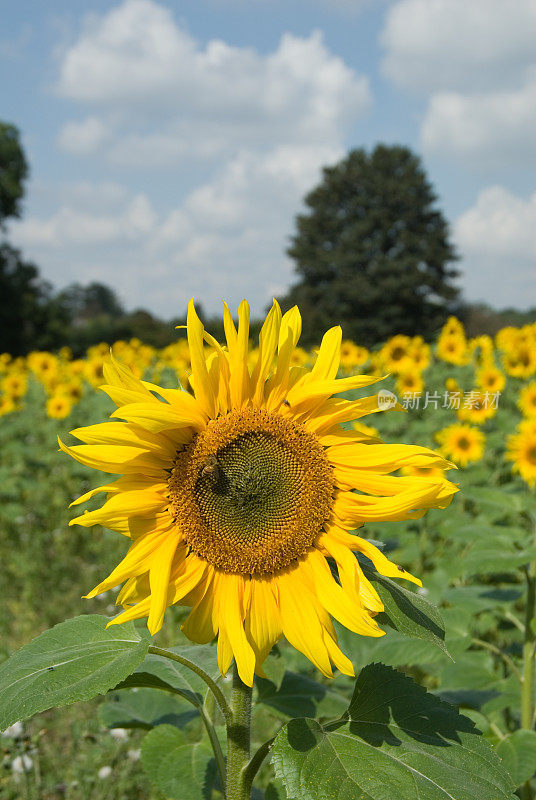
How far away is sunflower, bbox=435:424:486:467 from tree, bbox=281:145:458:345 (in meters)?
32.9

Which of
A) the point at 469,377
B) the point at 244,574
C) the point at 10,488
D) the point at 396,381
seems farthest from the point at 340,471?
the point at 469,377

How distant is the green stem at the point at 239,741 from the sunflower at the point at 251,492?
0.12 metres

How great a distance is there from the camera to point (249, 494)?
1.42 meters

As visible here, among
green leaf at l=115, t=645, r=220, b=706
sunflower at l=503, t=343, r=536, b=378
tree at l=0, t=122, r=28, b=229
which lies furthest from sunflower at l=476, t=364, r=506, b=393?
tree at l=0, t=122, r=28, b=229

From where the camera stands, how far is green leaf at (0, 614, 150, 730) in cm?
117

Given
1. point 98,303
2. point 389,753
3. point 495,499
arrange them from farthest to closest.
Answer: point 98,303 < point 495,499 < point 389,753

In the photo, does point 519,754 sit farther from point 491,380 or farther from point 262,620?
point 491,380

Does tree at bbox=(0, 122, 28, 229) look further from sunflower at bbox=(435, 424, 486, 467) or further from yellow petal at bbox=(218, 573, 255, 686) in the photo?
yellow petal at bbox=(218, 573, 255, 686)

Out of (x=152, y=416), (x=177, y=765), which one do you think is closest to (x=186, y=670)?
(x=177, y=765)

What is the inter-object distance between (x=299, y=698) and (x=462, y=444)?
15.6ft

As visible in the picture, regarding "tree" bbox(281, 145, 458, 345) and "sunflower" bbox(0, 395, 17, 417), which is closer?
"sunflower" bbox(0, 395, 17, 417)

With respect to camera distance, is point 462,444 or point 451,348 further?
point 451,348

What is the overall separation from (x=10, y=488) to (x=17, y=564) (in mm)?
1383

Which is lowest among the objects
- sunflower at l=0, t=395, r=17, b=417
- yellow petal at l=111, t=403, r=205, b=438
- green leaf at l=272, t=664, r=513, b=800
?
sunflower at l=0, t=395, r=17, b=417
